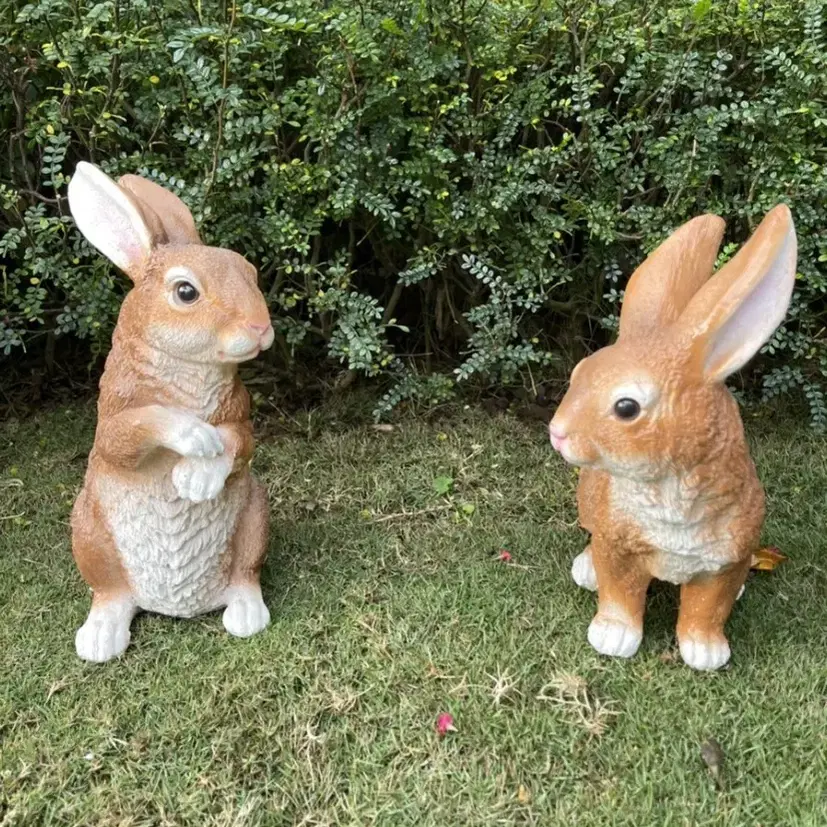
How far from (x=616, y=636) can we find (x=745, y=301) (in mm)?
1051

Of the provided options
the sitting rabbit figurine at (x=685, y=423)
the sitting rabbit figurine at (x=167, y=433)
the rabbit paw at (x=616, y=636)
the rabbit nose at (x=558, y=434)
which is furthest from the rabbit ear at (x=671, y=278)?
the sitting rabbit figurine at (x=167, y=433)

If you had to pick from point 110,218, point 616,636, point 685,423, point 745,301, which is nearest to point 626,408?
point 685,423

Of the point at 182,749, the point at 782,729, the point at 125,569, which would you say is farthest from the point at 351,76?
the point at 782,729

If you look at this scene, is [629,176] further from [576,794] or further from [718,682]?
[576,794]

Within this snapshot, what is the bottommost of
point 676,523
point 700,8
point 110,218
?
point 676,523

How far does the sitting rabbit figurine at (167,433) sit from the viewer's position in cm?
216

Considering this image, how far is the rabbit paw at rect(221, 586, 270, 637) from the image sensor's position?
2502 mm

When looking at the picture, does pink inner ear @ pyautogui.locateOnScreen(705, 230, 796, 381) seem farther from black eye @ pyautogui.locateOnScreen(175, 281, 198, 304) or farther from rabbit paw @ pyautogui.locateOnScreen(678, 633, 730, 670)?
black eye @ pyautogui.locateOnScreen(175, 281, 198, 304)

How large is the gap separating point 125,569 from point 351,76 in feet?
6.24

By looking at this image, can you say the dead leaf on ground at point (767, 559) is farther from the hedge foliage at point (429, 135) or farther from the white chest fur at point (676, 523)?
the hedge foliage at point (429, 135)

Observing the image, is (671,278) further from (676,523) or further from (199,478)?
(199,478)

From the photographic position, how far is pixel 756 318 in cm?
192

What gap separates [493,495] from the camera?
10.9 feet

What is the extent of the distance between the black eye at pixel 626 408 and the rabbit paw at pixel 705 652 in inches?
30.4
